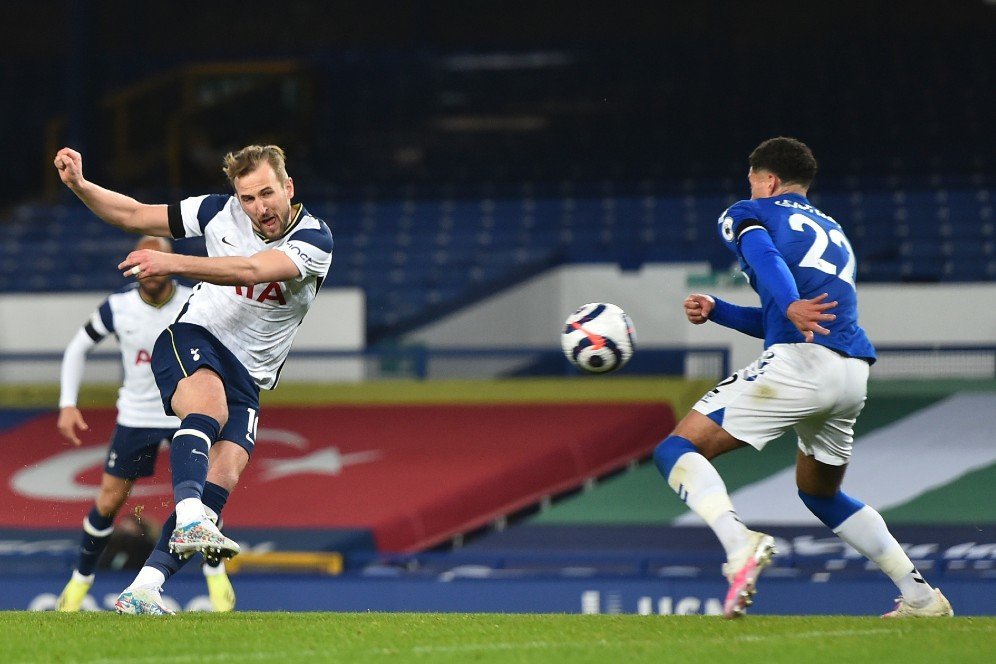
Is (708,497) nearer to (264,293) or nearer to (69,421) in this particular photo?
(264,293)

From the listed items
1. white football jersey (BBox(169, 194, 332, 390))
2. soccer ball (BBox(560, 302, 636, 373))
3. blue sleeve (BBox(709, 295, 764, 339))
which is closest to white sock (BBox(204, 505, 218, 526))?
white football jersey (BBox(169, 194, 332, 390))

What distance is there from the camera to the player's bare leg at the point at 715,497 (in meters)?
5.54

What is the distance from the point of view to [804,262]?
5938mm

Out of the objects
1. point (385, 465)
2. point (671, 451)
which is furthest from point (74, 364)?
point (671, 451)

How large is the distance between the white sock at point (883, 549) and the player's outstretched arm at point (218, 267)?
253 cm

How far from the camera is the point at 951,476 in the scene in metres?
11.4

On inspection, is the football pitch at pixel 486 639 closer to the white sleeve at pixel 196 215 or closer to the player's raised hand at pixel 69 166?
the white sleeve at pixel 196 215

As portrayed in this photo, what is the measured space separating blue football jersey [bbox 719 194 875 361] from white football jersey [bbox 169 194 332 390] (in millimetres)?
1697

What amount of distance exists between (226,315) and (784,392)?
2313 mm

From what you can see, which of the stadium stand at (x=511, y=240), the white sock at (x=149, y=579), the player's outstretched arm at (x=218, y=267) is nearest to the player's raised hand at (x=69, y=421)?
the white sock at (x=149, y=579)

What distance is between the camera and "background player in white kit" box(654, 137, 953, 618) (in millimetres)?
5672

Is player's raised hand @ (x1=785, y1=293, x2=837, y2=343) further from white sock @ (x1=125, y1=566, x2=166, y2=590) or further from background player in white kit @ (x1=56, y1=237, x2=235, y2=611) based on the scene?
background player in white kit @ (x1=56, y1=237, x2=235, y2=611)

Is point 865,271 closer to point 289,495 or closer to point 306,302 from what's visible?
point 289,495

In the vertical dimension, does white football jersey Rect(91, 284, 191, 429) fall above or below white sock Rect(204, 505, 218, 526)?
above
